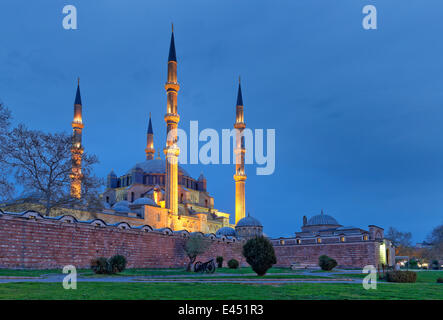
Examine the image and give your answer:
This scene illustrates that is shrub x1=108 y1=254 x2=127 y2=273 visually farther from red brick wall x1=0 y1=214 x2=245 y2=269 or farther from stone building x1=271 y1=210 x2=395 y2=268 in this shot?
stone building x1=271 y1=210 x2=395 y2=268

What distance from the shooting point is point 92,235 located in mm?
21891

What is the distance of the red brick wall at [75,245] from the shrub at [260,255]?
9.06 m

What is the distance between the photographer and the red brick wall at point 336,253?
107 ft

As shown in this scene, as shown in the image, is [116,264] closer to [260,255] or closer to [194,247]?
[260,255]

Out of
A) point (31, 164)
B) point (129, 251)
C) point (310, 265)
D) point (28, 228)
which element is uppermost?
point (31, 164)

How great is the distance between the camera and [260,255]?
17.4 meters

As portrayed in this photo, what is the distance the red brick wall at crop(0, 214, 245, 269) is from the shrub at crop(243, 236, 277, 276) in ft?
29.7

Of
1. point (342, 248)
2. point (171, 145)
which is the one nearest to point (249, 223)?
point (342, 248)

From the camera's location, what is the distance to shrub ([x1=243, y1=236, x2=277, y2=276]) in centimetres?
1734
